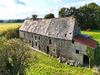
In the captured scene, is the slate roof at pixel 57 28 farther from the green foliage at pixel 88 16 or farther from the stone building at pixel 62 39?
the green foliage at pixel 88 16

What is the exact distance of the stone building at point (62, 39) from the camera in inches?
729

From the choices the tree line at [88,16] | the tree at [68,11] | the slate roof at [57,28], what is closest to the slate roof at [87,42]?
the slate roof at [57,28]

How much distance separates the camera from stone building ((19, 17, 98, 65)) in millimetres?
Result: 18516

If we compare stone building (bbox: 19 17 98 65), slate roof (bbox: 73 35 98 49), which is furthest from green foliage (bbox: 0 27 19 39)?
slate roof (bbox: 73 35 98 49)

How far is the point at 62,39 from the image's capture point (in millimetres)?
20922

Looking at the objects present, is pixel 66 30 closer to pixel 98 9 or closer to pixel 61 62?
pixel 61 62

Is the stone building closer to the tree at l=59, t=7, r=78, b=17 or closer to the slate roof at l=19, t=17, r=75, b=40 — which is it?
the slate roof at l=19, t=17, r=75, b=40

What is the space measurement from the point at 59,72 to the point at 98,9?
50.5m

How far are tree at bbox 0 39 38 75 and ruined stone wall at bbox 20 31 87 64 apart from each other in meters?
11.0

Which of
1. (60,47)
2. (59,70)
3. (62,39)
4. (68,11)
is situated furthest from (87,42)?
(68,11)

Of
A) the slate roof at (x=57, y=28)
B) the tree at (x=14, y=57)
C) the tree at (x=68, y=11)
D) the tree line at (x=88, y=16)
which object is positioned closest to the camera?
the tree at (x=14, y=57)

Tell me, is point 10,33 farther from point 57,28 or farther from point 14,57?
point 14,57

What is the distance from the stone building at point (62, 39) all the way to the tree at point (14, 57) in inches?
436

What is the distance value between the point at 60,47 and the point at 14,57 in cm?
1328
